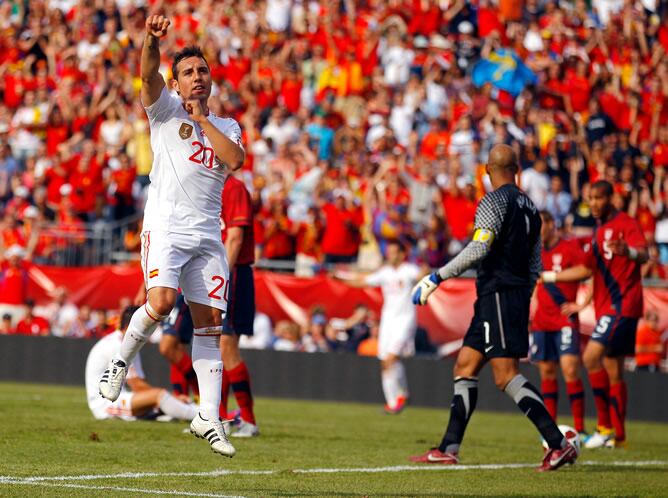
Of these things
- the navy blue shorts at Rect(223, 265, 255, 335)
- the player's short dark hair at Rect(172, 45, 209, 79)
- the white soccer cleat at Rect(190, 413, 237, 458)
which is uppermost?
the player's short dark hair at Rect(172, 45, 209, 79)

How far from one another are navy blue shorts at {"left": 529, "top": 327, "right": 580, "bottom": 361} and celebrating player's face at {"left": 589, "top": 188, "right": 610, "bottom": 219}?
138 centimetres

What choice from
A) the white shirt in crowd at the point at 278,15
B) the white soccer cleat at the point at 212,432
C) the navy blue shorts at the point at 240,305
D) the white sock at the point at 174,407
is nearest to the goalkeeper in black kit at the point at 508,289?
the navy blue shorts at the point at 240,305

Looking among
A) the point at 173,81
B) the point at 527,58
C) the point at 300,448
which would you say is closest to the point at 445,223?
the point at 527,58

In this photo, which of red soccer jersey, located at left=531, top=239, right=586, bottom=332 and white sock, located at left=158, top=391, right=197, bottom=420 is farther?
red soccer jersey, located at left=531, top=239, right=586, bottom=332

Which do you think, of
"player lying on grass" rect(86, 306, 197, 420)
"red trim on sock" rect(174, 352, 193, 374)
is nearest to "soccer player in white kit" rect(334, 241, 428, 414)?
"red trim on sock" rect(174, 352, 193, 374)

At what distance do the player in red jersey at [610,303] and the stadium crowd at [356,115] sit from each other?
771 cm

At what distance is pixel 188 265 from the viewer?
8336 millimetres

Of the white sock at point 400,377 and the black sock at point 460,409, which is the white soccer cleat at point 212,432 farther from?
the white sock at point 400,377

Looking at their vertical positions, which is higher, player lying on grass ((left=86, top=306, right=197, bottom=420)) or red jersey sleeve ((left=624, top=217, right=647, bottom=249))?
red jersey sleeve ((left=624, top=217, right=647, bottom=249))

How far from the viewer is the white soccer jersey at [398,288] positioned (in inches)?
724

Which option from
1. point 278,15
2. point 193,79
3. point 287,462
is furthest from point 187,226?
point 278,15

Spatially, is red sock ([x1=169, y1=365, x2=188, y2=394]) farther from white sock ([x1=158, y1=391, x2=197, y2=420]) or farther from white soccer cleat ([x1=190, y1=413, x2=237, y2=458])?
white soccer cleat ([x1=190, y1=413, x2=237, y2=458])

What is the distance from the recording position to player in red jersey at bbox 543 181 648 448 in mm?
12391

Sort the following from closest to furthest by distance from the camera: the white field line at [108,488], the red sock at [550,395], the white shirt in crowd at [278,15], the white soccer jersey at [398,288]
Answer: the white field line at [108,488]
the red sock at [550,395]
the white soccer jersey at [398,288]
the white shirt in crowd at [278,15]
